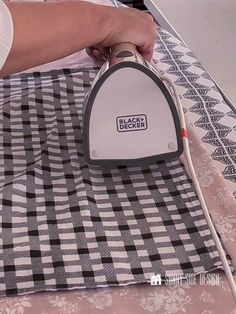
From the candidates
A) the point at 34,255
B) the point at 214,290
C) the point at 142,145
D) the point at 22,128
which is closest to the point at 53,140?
the point at 22,128

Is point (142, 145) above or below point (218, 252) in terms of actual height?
above

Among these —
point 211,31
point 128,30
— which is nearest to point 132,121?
point 128,30

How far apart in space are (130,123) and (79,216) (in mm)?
175

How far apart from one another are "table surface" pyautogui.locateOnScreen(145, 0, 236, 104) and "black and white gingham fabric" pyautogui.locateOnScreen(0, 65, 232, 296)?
1.24 metres

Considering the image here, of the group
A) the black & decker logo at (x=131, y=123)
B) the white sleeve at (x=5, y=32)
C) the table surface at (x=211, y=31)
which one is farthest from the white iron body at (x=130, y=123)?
the table surface at (x=211, y=31)

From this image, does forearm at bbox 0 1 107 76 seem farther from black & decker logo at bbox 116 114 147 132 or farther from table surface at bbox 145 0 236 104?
table surface at bbox 145 0 236 104

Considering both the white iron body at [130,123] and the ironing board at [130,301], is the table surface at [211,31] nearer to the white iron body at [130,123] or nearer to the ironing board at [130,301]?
the white iron body at [130,123]

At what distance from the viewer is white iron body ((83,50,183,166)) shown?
35.9 inches

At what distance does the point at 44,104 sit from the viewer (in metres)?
1.09

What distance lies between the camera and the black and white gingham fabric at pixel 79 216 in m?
0.76

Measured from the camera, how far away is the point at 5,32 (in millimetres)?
750

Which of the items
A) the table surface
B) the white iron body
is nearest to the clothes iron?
the white iron body

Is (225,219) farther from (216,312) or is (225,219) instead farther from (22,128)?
(22,128)

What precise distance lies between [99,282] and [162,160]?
10.7 inches
